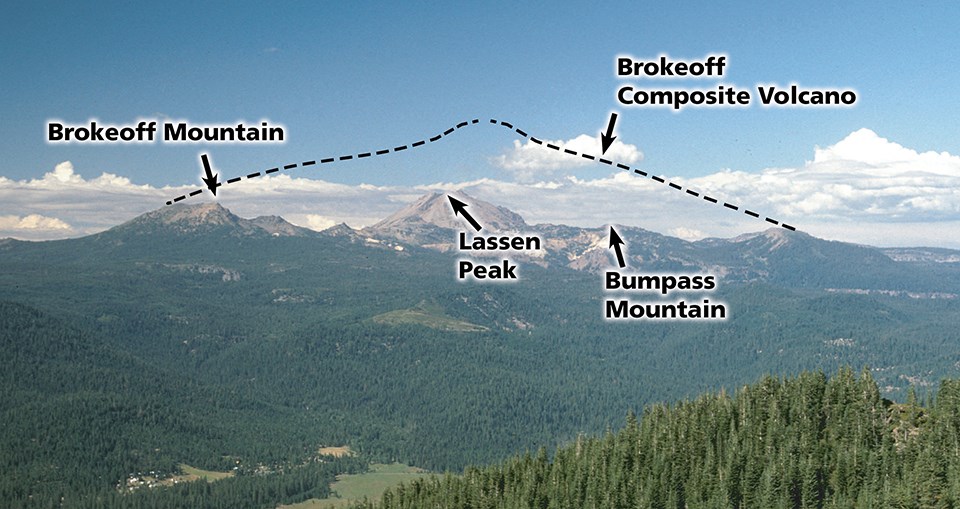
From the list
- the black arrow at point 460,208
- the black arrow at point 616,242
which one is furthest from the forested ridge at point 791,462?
the black arrow at point 460,208

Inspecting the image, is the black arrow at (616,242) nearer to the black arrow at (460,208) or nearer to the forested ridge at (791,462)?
the black arrow at (460,208)

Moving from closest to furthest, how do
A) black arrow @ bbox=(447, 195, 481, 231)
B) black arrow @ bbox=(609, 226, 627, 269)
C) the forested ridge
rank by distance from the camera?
black arrow @ bbox=(447, 195, 481, 231), black arrow @ bbox=(609, 226, 627, 269), the forested ridge

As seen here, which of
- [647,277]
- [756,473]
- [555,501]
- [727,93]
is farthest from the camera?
[555,501]

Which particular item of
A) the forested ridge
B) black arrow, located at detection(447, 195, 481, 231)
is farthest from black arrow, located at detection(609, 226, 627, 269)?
the forested ridge

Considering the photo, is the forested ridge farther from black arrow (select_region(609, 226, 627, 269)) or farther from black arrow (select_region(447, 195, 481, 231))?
black arrow (select_region(447, 195, 481, 231))

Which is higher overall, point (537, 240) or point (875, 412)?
point (537, 240)

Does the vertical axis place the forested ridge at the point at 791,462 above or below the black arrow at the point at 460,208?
below

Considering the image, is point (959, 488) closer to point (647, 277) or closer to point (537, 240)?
point (647, 277)

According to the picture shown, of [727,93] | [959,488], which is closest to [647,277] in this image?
[727,93]
